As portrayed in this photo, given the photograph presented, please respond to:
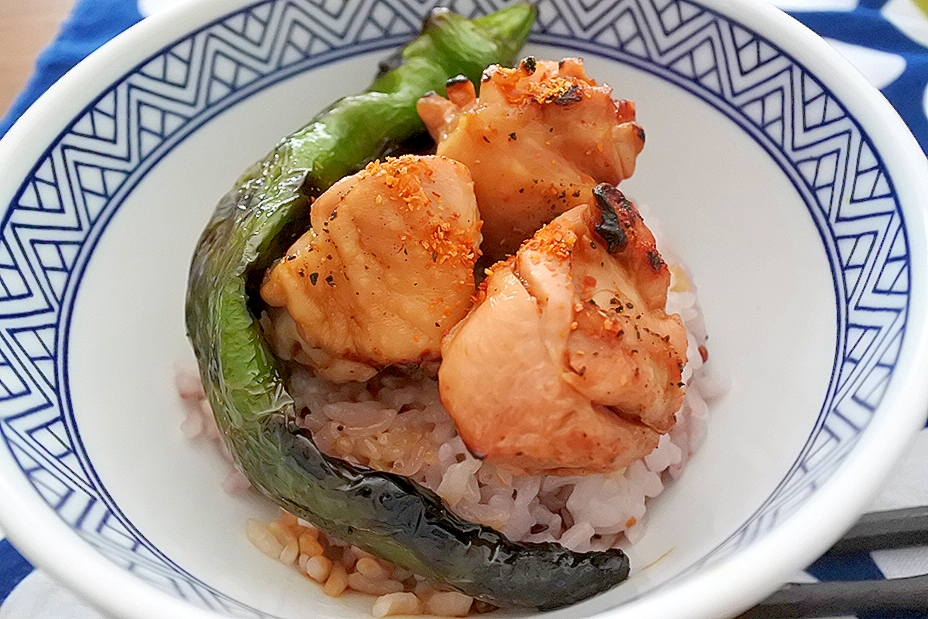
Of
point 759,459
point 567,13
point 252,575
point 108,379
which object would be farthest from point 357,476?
point 567,13

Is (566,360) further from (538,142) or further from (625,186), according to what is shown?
(625,186)

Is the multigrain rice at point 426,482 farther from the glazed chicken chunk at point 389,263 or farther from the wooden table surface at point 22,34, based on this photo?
the wooden table surface at point 22,34

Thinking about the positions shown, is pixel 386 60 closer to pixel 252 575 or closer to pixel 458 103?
pixel 458 103

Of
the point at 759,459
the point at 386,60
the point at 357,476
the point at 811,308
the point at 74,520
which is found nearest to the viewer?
the point at 74,520

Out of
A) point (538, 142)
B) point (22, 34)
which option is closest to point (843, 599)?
point (538, 142)

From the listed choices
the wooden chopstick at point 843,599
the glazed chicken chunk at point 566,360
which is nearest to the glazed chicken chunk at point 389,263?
the glazed chicken chunk at point 566,360

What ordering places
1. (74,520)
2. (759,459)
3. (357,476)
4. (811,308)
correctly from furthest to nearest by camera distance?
(811,308) < (759,459) < (357,476) < (74,520)
